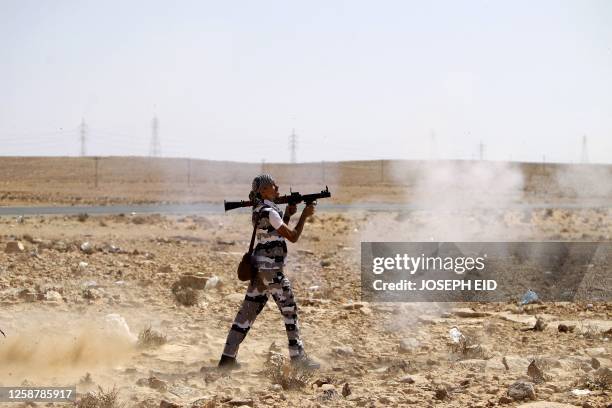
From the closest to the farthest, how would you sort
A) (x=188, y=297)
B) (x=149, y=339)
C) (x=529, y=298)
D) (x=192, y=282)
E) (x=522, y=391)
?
(x=522, y=391) < (x=149, y=339) < (x=188, y=297) < (x=529, y=298) < (x=192, y=282)

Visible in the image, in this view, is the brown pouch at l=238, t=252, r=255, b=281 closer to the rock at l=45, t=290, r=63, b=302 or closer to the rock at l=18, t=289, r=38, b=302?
the rock at l=45, t=290, r=63, b=302

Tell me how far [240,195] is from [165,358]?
36790mm

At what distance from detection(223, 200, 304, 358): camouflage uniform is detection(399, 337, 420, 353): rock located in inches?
51.4

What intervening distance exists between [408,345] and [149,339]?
2.57 metres

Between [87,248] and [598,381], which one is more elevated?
[87,248]

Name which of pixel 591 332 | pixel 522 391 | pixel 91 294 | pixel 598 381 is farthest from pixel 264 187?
pixel 591 332

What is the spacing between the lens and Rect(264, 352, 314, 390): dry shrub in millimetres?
5398

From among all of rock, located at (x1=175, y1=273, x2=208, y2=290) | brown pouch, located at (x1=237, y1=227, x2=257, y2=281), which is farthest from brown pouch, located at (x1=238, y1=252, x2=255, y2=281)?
rock, located at (x1=175, y1=273, x2=208, y2=290)

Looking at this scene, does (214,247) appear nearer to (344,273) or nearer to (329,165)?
(344,273)

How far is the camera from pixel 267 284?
5.85 meters

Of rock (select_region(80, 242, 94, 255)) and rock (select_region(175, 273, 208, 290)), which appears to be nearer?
rock (select_region(175, 273, 208, 290))

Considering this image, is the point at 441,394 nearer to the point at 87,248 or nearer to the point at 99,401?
the point at 99,401

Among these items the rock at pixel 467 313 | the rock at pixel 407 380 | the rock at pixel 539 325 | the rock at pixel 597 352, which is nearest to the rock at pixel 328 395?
the rock at pixel 407 380

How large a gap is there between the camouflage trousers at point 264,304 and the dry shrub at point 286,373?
156 mm
